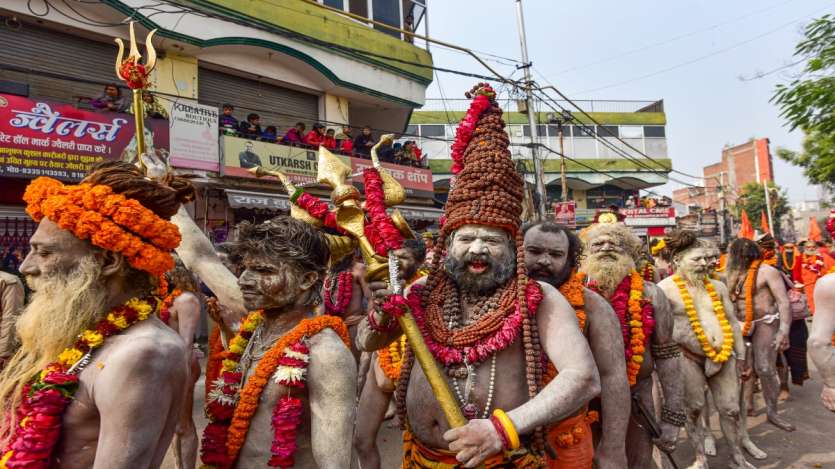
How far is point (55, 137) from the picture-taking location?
337 inches

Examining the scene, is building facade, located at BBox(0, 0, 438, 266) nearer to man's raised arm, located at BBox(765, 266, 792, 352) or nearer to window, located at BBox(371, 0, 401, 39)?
window, located at BBox(371, 0, 401, 39)

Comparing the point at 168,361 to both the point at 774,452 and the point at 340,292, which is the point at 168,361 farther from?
the point at 774,452

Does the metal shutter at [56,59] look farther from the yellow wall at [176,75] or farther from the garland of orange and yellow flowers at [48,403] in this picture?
the garland of orange and yellow flowers at [48,403]

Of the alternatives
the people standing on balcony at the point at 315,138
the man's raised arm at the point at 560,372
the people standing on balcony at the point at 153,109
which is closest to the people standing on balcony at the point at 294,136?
the people standing on balcony at the point at 315,138

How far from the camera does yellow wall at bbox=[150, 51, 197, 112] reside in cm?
1106

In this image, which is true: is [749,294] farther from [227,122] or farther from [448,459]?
[227,122]

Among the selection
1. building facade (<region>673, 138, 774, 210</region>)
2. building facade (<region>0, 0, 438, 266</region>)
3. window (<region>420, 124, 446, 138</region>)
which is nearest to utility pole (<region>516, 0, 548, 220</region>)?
building facade (<region>0, 0, 438, 266</region>)

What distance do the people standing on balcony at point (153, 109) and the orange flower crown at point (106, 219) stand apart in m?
8.68

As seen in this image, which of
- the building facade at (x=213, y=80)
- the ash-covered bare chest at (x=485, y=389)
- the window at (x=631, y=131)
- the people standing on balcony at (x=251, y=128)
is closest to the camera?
the ash-covered bare chest at (x=485, y=389)

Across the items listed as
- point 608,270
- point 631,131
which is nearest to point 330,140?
point 608,270

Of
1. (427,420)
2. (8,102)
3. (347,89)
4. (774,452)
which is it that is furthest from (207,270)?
(347,89)

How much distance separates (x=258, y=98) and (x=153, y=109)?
3.66 m

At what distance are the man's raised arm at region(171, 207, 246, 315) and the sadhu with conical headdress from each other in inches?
27.9

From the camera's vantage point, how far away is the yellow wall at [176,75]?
436 inches
